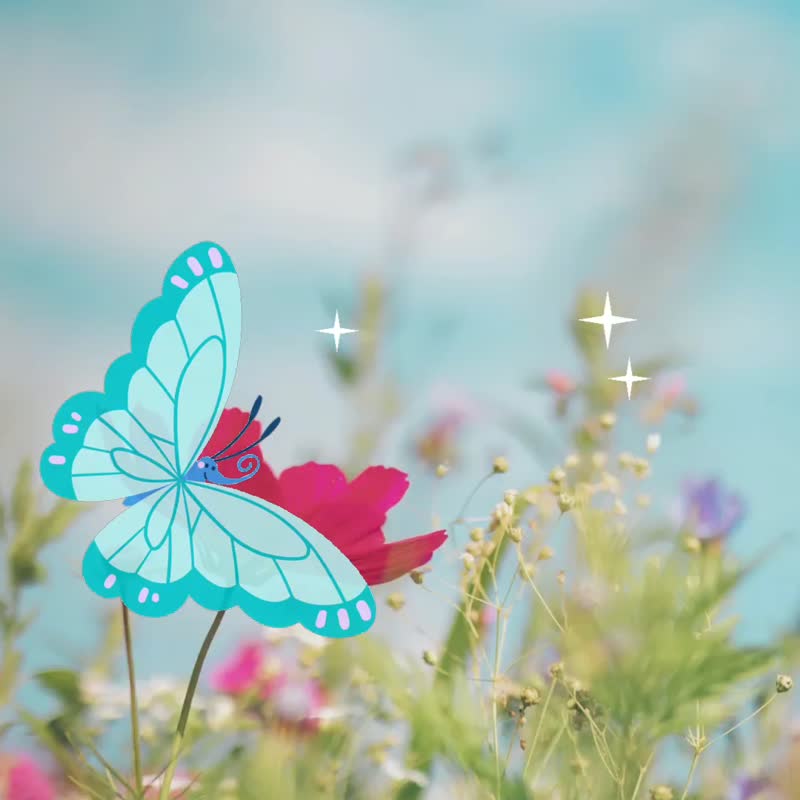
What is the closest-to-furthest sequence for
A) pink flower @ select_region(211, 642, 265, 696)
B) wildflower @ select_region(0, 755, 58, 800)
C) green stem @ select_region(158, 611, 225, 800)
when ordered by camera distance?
green stem @ select_region(158, 611, 225, 800)
wildflower @ select_region(0, 755, 58, 800)
pink flower @ select_region(211, 642, 265, 696)

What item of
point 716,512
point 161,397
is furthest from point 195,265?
point 716,512

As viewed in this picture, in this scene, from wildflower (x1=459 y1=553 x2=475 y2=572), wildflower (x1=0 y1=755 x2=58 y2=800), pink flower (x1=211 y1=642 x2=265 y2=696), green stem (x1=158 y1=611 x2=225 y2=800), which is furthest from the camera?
pink flower (x1=211 y1=642 x2=265 y2=696)

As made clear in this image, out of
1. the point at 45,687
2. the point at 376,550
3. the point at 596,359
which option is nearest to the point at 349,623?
the point at 376,550

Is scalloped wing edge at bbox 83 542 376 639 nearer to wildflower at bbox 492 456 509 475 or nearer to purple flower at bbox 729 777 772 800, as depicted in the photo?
wildflower at bbox 492 456 509 475

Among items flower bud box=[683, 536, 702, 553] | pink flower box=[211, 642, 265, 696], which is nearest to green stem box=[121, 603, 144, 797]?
flower bud box=[683, 536, 702, 553]

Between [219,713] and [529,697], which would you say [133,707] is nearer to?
[529,697]

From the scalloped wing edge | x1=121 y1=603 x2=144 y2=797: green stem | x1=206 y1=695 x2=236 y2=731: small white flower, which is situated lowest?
x1=121 y1=603 x2=144 y2=797: green stem

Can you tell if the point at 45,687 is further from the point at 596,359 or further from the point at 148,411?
the point at 596,359
